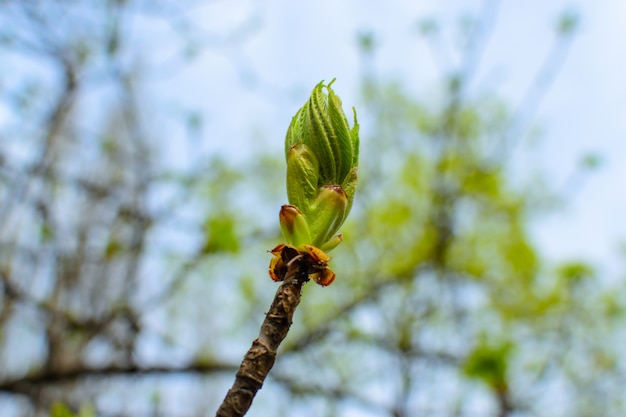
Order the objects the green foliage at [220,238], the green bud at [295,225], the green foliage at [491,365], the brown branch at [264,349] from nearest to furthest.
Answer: the brown branch at [264,349] < the green bud at [295,225] < the green foliage at [491,365] < the green foliage at [220,238]

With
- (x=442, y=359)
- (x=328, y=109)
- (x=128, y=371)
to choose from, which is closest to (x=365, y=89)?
(x=442, y=359)

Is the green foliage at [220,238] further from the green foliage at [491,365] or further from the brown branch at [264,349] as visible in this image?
the brown branch at [264,349]

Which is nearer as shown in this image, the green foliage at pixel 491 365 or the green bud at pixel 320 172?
the green bud at pixel 320 172

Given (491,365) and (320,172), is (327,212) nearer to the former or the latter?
(320,172)

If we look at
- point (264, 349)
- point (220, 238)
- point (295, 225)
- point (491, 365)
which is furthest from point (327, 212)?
point (220, 238)

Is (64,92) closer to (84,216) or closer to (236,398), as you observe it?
(84,216)

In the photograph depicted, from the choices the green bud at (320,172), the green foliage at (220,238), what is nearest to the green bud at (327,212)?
the green bud at (320,172)
